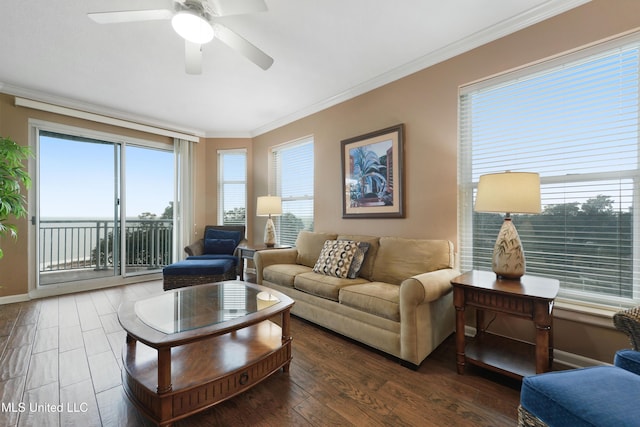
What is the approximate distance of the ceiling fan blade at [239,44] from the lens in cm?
187

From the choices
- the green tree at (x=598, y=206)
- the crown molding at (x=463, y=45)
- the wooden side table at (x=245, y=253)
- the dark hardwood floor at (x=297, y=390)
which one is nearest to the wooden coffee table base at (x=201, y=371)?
Answer: the dark hardwood floor at (x=297, y=390)

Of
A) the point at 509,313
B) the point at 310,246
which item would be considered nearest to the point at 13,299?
the point at 310,246

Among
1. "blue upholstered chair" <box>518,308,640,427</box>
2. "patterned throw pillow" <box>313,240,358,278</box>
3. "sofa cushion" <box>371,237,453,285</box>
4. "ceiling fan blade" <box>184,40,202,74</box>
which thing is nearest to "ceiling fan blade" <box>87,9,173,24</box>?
"ceiling fan blade" <box>184,40,202,74</box>

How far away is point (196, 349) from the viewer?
5.74 feet

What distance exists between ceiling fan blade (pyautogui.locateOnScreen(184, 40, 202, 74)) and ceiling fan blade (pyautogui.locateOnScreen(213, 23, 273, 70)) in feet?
0.74

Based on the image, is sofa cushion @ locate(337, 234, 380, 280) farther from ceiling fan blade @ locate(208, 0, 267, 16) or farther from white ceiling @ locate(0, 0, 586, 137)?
ceiling fan blade @ locate(208, 0, 267, 16)

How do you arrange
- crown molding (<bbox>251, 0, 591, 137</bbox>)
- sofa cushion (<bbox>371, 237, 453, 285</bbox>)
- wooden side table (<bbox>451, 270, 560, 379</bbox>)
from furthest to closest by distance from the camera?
sofa cushion (<bbox>371, 237, 453, 285</bbox>)
crown molding (<bbox>251, 0, 591, 137</bbox>)
wooden side table (<bbox>451, 270, 560, 379</bbox>)

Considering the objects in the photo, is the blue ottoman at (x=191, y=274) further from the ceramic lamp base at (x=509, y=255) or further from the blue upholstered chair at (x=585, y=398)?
the blue upholstered chair at (x=585, y=398)

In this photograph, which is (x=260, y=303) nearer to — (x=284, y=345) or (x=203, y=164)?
(x=284, y=345)

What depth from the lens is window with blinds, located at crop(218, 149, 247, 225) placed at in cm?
502

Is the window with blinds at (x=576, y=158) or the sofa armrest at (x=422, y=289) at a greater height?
the window with blinds at (x=576, y=158)

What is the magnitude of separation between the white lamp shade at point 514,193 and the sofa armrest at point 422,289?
2.02 ft

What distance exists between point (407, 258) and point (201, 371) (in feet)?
6.04

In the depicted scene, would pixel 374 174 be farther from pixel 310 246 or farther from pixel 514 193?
pixel 514 193
